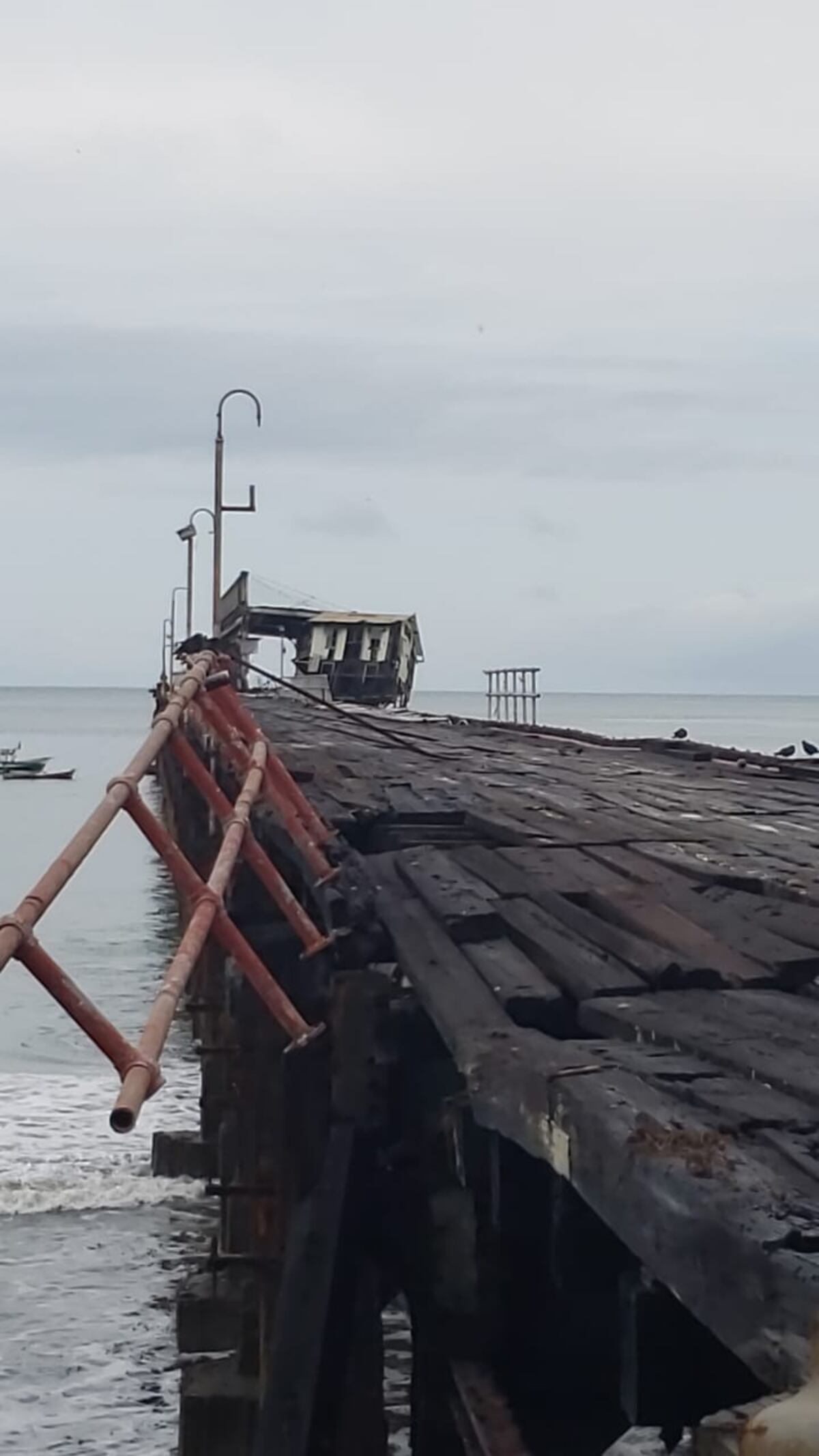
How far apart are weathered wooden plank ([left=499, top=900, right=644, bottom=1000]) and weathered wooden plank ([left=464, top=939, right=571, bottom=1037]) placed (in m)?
0.04

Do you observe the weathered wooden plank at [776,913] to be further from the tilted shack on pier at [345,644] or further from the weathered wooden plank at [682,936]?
the tilted shack on pier at [345,644]

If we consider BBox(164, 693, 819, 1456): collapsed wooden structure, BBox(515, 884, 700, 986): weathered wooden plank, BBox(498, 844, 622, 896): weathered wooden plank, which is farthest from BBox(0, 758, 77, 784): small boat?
BBox(515, 884, 700, 986): weathered wooden plank

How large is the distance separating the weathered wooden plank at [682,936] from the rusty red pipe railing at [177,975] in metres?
1.02

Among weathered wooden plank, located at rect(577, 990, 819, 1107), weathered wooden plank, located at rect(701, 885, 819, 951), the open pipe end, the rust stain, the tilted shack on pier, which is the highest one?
the tilted shack on pier

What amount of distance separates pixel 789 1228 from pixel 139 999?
25217 mm

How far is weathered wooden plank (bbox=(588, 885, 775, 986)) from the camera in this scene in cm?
407

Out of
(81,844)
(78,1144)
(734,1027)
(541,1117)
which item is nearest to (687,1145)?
(541,1117)

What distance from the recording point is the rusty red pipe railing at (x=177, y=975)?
3.20m

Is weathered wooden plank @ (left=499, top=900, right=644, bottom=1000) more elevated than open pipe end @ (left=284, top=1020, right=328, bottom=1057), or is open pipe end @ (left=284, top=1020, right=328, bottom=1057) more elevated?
weathered wooden plank @ (left=499, top=900, right=644, bottom=1000)

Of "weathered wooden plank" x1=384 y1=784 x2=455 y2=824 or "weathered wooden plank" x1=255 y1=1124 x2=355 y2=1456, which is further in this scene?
"weathered wooden plank" x1=384 y1=784 x2=455 y2=824

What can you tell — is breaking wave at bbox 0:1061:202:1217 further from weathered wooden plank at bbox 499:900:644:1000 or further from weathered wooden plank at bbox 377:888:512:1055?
weathered wooden plank at bbox 499:900:644:1000

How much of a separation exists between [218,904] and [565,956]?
875mm

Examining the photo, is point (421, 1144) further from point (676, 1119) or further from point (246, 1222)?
point (246, 1222)

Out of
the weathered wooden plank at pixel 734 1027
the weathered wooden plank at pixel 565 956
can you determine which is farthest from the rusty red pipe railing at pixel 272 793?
the weathered wooden plank at pixel 734 1027
